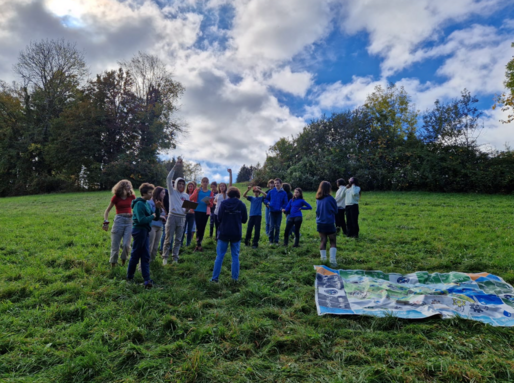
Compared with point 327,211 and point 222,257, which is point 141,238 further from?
point 327,211

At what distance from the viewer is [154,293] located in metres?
4.89

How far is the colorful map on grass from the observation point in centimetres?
411

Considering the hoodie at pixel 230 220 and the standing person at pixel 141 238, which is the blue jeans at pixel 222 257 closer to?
the hoodie at pixel 230 220

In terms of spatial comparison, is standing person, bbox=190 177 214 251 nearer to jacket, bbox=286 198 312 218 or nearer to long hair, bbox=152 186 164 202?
long hair, bbox=152 186 164 202

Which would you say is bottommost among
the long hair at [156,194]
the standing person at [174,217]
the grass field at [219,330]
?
the grass field at [219,330]

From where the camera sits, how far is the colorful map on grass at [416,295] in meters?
4.11

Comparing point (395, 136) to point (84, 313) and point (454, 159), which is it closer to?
point (454, 159)

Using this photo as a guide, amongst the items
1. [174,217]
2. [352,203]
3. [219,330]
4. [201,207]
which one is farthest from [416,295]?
[201,207]

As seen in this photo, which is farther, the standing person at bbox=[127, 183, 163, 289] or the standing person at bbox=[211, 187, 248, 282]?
the standing person at bbox=[211, 187, 248, 282]

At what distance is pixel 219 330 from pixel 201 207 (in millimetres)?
4422

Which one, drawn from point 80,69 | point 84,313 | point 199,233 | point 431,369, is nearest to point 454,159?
point 199,233

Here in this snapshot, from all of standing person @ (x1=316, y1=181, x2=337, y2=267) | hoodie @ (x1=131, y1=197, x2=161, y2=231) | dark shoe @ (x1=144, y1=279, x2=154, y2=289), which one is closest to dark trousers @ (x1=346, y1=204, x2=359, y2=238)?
standing person @ (x1=316, y1=181, x2=337, y2=267)

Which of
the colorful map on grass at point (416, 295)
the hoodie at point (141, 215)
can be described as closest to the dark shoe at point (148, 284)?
the hoodie at point (141, 215)

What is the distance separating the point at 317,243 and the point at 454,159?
1855cm
